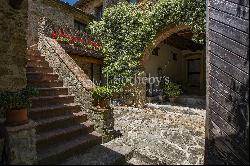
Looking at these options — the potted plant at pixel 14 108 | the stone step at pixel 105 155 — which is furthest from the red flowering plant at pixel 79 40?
the potted plant at pixel 14 108

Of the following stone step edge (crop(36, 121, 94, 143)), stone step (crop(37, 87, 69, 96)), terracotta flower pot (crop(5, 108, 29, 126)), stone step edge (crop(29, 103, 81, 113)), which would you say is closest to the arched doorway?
stone step (crop(37, 87, 69, 96))

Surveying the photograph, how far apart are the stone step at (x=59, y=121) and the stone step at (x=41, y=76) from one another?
65.5 inches

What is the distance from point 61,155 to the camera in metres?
4.77

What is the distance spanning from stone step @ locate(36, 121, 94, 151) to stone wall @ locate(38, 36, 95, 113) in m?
0.67

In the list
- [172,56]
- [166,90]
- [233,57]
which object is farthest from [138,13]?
[233,57]

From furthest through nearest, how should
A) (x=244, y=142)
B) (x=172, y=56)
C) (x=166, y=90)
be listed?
(x=172, y=56)
(x=166, y=90)
(x=244, y=142)

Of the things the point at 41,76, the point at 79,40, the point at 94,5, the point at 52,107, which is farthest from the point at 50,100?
the point at 94,5

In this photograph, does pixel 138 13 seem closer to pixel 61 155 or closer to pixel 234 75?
pixel 234 75

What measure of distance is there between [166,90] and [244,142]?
8.63 meters

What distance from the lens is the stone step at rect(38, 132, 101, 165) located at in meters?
4.50

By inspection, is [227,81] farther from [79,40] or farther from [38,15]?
[38,15]

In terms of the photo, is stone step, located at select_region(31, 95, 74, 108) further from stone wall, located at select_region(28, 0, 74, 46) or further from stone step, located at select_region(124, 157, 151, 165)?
stone wall, located at select_region(28, 0, 74, 46)

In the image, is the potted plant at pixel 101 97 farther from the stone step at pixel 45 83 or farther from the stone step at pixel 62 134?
Answer: the stone step at pixel 45 83

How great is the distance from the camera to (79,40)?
10.5 m
